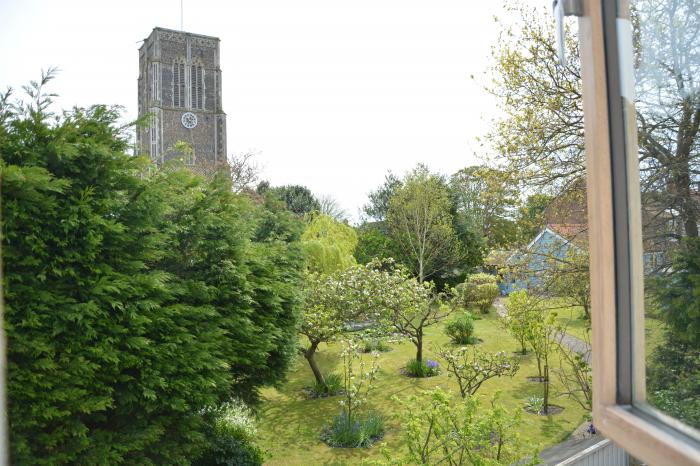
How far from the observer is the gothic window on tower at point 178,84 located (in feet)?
122

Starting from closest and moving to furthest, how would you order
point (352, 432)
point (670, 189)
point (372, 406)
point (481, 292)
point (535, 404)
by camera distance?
point (670, 189) < point (352, 432) < point (535, 404) < point (372, 406) < point (481, 292)

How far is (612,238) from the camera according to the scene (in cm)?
87

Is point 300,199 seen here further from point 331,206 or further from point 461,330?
point 461,330

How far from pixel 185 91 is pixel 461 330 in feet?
104

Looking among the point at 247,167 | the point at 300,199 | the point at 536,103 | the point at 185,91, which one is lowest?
the point at 536,103

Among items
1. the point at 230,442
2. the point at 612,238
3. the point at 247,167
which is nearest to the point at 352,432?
the point at 230,442

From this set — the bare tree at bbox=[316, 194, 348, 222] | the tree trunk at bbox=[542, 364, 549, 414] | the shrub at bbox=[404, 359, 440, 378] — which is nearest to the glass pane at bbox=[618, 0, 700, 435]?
the tree trunk at bbox=[542, 364, 549, 414]

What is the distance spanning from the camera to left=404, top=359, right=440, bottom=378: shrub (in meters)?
8.98

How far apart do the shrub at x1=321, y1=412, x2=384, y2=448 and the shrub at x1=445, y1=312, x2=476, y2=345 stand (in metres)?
4.84

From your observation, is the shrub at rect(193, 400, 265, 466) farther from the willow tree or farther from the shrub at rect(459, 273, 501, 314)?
the shrub at rect(459, 273, 501, 314)

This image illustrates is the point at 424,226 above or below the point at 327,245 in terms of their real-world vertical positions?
above

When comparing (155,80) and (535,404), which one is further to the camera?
(155,80)

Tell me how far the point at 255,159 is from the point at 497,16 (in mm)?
13527

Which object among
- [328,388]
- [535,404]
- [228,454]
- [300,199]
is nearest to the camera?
[228,454]
